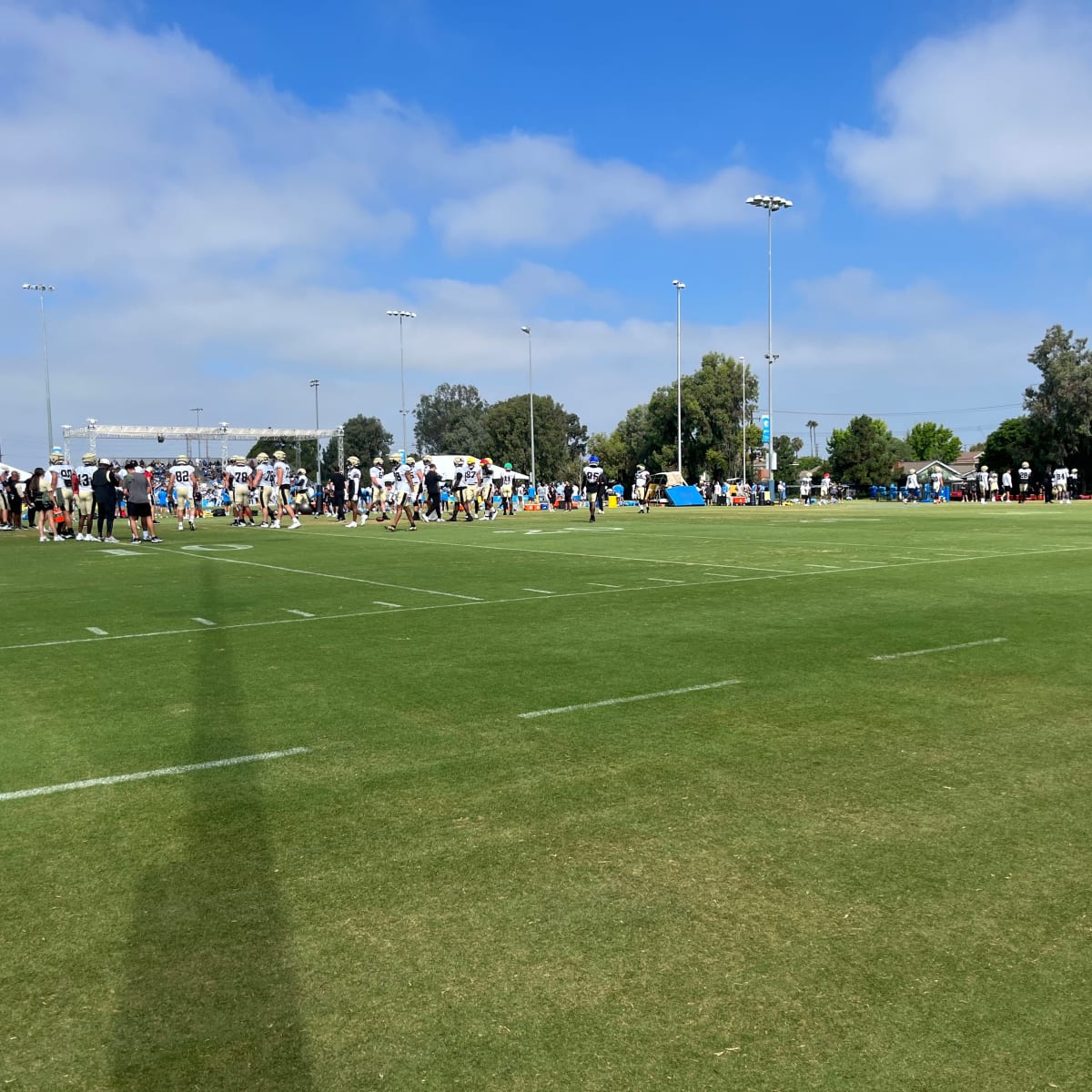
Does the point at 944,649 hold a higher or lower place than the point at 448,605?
lower

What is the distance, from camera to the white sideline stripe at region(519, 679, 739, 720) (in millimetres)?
6605

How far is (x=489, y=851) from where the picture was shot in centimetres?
424

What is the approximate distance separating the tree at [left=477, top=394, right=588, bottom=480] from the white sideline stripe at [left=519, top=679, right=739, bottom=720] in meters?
104

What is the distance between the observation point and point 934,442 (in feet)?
533

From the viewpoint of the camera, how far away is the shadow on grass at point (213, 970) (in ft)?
9.16

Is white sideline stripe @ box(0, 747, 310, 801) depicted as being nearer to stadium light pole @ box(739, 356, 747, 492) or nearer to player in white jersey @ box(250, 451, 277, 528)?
player in white jersey @ box(250, 451, 277, 528)

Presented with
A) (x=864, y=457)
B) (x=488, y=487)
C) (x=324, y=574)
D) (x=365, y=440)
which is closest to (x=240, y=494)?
(x=488, y=487)

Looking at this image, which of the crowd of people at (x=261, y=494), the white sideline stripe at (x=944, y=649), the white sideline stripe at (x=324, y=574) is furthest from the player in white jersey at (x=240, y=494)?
the white sideline stripe at (x=944, y=649)

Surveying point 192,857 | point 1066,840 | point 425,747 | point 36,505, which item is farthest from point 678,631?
point 36,505

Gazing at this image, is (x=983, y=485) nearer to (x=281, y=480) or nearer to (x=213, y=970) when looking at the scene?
(x=281, y=480)

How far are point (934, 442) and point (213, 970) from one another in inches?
6753

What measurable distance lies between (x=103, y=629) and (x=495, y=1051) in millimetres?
8814

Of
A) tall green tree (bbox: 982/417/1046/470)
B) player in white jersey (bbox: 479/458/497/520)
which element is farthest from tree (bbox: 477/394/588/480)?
player in white jersey (bbox: 479/458/497/520)

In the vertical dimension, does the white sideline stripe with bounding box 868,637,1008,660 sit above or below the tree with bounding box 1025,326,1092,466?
below
